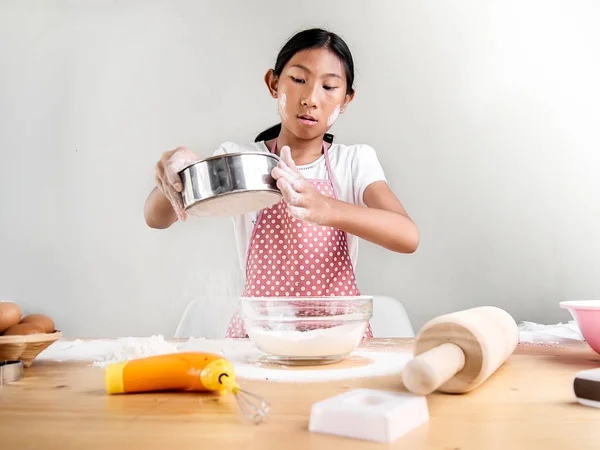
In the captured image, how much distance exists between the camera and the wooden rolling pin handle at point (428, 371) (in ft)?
1.64

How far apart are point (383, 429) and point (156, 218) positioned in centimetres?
109

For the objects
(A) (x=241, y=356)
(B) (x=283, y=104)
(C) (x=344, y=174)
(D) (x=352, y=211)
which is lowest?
(A) (x=241, y=356)

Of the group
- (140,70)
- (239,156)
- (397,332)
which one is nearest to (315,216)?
(239,156)

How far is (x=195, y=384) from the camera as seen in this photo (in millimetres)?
589

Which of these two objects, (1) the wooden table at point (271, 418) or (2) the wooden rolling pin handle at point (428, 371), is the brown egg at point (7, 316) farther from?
(2) the wooden rolling pin handle at point (428, 371)

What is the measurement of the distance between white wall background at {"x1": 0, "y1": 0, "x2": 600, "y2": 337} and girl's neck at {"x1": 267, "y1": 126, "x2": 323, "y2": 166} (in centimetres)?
61

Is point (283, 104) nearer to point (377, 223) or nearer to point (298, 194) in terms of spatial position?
point (377, 223)

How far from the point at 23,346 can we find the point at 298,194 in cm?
48

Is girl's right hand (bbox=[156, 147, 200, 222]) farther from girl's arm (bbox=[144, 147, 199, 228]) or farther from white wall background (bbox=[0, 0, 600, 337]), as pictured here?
white wall background (bbox=[0, 0, 600, 337])

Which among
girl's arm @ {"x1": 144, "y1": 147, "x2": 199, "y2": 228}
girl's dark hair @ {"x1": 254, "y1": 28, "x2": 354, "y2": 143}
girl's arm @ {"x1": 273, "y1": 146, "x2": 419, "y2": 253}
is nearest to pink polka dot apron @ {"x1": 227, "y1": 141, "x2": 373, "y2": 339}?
girl's arm @ {"x1": 273, "y1": 146, "x2": 419, "y2": 253}

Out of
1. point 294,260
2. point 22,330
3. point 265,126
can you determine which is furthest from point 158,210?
point 265,126

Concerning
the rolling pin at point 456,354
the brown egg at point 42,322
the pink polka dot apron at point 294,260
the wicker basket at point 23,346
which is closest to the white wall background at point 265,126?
the pink polka dot apron at point 294,260

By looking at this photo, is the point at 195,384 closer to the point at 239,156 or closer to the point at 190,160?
the point at 239,156

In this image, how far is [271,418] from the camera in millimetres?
491
